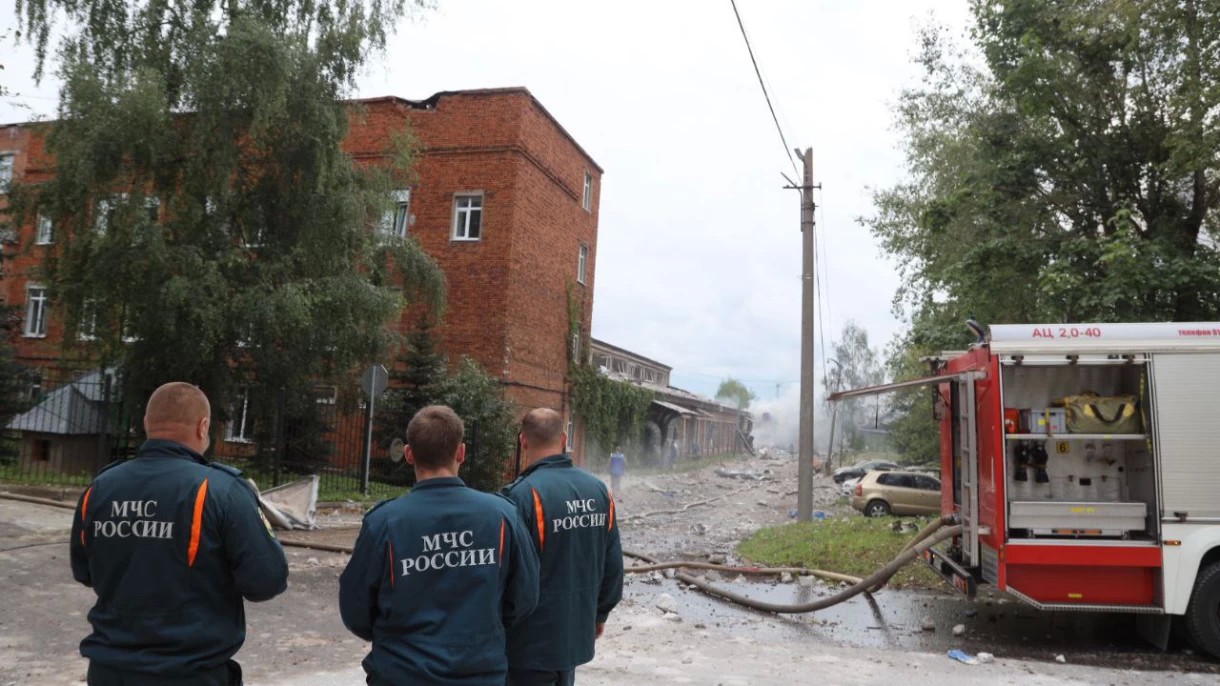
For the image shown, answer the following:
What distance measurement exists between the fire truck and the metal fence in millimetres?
11127

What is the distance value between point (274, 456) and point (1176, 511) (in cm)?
1443

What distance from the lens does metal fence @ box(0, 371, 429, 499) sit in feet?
53.0

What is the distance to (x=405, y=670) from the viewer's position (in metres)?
3.00

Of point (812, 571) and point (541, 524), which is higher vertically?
point (541, 524)

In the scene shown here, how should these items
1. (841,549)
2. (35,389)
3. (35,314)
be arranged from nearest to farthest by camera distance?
(841,549) < (35,389) < (35,314)

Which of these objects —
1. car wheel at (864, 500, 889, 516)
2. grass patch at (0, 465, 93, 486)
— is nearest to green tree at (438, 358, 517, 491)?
grass patch at (0, 465, 93, 486)

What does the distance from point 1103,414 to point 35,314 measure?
33.9 m

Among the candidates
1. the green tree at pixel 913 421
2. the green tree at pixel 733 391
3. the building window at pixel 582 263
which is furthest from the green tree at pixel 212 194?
the green tree at pixel 733 391

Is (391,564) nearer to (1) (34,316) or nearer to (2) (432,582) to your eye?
(2) (432,582)

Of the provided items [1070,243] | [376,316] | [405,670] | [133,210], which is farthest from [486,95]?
[405,670]

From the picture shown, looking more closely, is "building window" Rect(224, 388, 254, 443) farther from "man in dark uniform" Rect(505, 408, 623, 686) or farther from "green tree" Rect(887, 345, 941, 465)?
"green tree" Rect(887, 345, 941, 465)

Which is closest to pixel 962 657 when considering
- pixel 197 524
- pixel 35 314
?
pixel 197 524

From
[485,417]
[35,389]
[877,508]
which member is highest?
[35,389]

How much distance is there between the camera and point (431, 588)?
3.06 m
